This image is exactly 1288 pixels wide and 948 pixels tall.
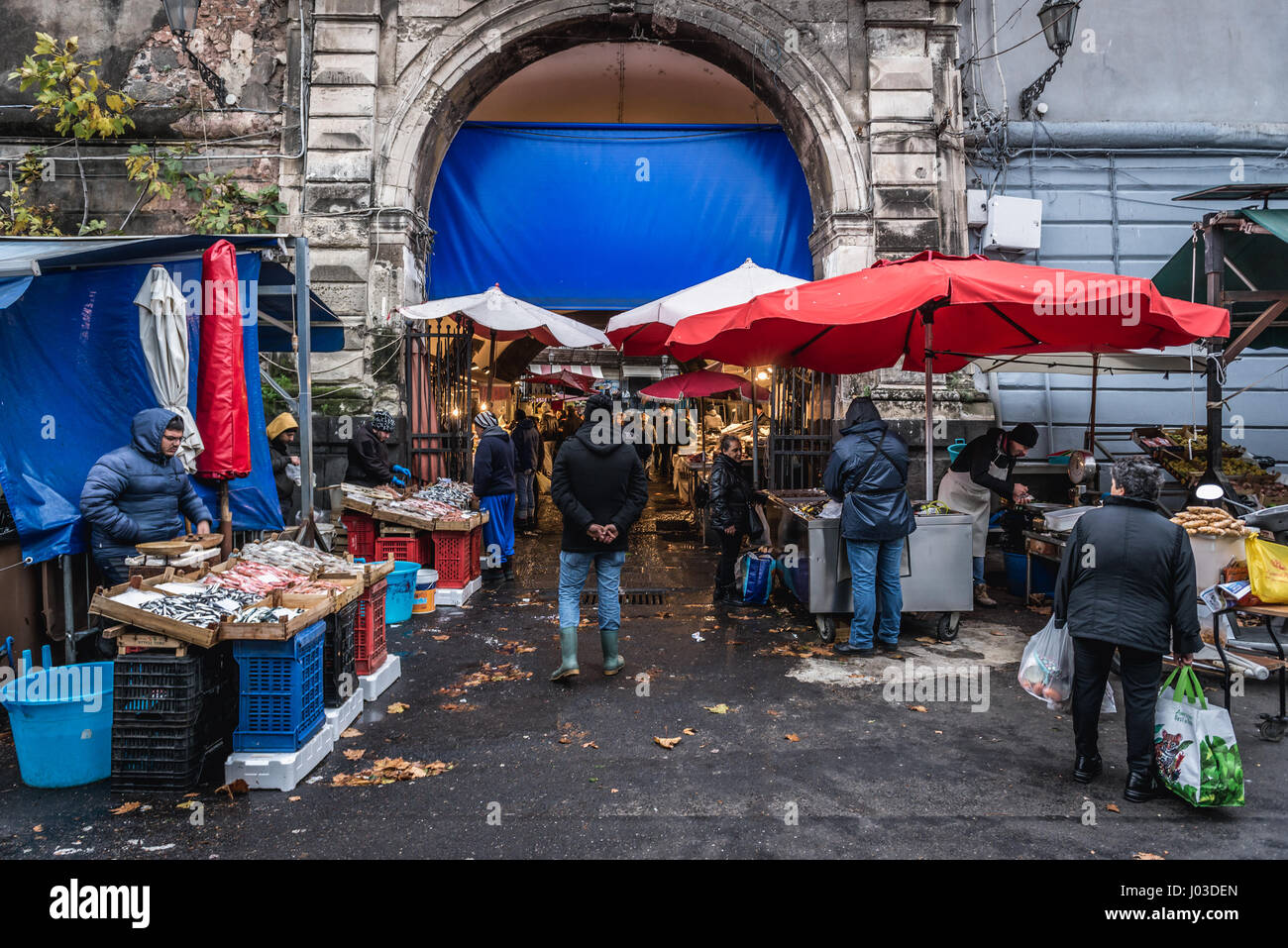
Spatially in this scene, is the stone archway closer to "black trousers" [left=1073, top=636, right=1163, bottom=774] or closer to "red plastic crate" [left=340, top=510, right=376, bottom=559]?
"red plastic crate" [left=340, top=510, right=376, bottom=559]

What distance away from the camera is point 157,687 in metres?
4.15

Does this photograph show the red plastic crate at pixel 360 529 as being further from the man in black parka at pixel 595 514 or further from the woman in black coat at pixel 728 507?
the woman in black coat at pixel 728 507

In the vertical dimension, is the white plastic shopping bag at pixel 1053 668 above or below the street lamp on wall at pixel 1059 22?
below

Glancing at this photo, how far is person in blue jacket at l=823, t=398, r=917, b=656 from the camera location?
21.7 feet

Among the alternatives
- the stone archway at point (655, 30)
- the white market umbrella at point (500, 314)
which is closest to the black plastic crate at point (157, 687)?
the white market umbrella at point (500, 314)

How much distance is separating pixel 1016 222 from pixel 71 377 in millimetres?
11614

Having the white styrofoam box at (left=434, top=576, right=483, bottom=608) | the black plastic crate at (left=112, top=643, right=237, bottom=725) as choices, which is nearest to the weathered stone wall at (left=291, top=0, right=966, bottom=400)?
the white styrofoam box at (left=434, top=576, right=483, bottom=608)

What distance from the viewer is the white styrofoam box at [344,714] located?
4.87 m

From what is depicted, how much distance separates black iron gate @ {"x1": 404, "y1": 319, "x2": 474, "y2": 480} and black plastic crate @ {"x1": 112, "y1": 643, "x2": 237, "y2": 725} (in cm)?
642

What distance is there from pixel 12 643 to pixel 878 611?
6893 millimetres

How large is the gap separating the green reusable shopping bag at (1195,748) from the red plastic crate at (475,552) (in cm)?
688

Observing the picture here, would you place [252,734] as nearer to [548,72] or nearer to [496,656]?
[496,656]
